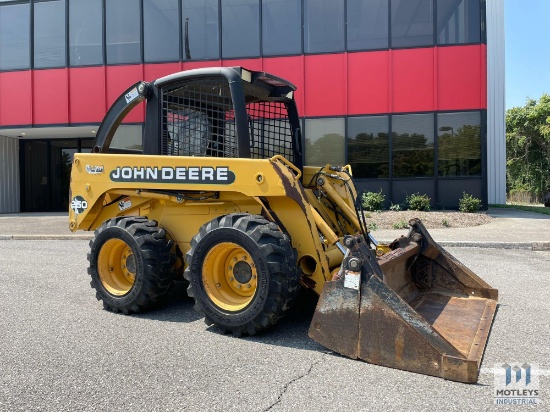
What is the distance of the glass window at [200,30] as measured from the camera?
623 inches

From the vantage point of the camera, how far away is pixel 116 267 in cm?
532

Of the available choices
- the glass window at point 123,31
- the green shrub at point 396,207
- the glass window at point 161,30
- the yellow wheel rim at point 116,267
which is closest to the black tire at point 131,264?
the yellow wheel rim at point 116,267

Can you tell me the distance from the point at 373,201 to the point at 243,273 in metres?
10.6

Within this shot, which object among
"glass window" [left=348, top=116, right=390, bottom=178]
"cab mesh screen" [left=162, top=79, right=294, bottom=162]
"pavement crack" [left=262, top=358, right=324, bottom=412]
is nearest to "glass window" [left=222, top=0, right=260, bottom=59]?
"glass window" [left=348, top=116, right=390, bottom=178]

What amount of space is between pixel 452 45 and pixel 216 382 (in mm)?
14187

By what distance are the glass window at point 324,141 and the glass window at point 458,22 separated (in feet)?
13.6

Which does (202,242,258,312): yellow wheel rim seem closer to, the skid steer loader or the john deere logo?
the skid steer loader

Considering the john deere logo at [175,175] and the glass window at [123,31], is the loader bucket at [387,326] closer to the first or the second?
the john deere logo at [175,175]

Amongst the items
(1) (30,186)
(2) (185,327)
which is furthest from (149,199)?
(1) (30,186)

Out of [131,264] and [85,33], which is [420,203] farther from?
[85,33]

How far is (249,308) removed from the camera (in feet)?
13.6

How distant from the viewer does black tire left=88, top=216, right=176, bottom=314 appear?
4812 mm

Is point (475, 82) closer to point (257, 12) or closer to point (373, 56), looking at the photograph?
point (373, 56)

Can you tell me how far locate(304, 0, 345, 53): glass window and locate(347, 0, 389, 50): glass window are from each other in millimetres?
309
